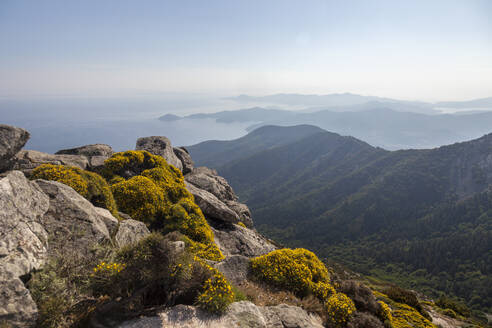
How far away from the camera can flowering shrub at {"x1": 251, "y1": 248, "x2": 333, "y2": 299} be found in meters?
10.7

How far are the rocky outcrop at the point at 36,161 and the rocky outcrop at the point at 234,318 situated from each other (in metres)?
11.2

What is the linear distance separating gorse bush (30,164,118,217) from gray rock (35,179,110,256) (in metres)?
1.76

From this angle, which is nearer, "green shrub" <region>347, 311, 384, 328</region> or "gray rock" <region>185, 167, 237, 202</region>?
"green shrub" <region>347, 311, 384, 328</region>

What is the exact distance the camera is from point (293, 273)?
36.4 ft

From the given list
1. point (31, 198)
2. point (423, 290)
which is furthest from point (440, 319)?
point (423, 290)

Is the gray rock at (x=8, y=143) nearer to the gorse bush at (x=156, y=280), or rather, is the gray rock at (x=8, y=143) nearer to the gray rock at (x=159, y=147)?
the gorse bush at (x=156, y=280)

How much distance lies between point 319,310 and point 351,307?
1458 mm

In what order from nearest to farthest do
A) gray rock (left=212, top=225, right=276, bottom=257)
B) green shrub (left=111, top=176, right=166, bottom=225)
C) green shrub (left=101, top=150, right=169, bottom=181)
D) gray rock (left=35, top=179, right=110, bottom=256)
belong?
gray rock (left=35, top=179, right=110, bottom=256)
green shrub (left=111, top=176, right=166, bottom=225)
gray rock (left=212, top=225, right=276, bottom=257)
green shrub (left=101, top=150, right=169, bottom=181)

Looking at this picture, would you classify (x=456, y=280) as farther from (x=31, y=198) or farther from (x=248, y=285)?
(x=31, y=198)

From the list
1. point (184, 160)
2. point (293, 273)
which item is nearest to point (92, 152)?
point (184, 160)

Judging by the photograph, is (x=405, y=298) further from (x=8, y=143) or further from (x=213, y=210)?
(x=8, y=143)

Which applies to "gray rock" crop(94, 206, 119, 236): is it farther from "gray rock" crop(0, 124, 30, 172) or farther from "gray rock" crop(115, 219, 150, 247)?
"gray rock" crop(0, 124, 30, 172)

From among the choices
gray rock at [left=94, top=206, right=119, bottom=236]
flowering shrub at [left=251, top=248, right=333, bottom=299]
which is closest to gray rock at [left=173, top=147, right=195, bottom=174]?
gray rock at [left=94, top=206, right=119, bottom=236]

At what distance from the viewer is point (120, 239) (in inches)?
380
